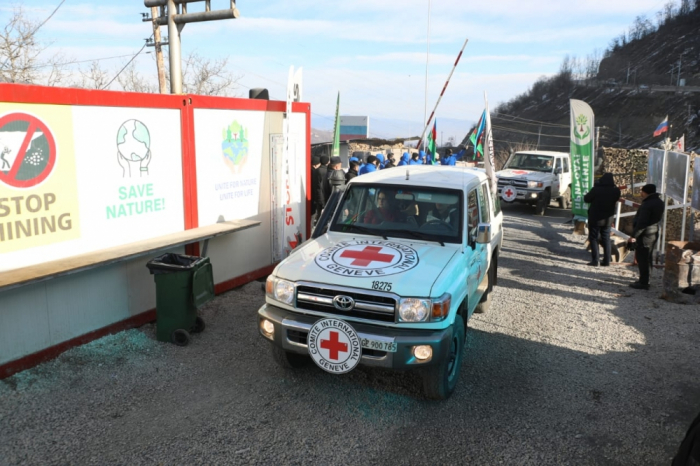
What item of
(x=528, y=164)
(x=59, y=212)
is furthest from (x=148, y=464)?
(x=528, y=164)

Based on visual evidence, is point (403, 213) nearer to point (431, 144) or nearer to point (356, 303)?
point (356, 303)

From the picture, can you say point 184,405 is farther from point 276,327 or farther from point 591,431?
point 591,431

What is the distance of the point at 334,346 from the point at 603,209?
299 inches

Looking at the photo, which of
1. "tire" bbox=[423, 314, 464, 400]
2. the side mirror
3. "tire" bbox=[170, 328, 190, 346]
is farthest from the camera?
"tire" bbox=[170, 328, 190, 346]

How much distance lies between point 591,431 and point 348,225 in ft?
9.92

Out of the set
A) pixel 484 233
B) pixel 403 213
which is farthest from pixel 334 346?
pixel 484 233

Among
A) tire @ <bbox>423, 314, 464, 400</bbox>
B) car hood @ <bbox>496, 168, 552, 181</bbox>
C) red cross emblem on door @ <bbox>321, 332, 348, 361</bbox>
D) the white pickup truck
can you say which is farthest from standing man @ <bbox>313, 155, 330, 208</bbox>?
car hood @ <bbox>496, 168, 552, 181</bbox>

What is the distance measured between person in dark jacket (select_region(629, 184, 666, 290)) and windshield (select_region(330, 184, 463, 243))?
4747 mm

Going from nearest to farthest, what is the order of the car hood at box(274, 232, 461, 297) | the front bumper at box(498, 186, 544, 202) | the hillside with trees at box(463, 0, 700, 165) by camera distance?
the car hood at box(274, 232, 461, 297) → the front bumper at box(498, 186, 544, 202) → the hillside with trees at box(463, 0, 700, 165)

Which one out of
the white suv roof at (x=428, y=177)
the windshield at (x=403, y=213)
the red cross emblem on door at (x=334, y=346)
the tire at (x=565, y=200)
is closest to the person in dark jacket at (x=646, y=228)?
the white suv roof at (x=428, y=177)

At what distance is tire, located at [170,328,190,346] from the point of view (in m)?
6.35

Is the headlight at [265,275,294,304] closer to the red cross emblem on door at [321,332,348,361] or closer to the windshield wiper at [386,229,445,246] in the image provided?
the red cross emblem on door at [321,332,348,361]

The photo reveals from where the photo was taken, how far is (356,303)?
15.7 ft

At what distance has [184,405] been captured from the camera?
511 cm
